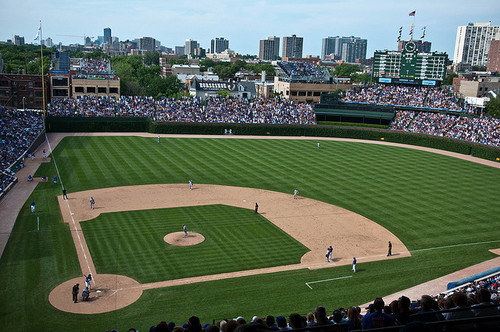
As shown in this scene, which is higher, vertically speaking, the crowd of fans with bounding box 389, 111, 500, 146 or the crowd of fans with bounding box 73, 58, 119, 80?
the crowd of fans with bounding box 73, 58, 119, 80

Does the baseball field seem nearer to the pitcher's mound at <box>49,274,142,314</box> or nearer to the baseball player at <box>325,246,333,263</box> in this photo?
the pitcher's mound at <box>49,274,142,314</box>

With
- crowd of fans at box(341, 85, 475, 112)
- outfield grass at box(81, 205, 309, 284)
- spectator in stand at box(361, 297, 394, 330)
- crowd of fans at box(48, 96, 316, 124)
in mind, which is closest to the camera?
spectator in stand at box(361, 297, 394, 330)

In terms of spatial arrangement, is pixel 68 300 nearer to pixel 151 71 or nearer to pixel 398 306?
pixel 398 306

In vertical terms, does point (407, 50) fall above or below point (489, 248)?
above

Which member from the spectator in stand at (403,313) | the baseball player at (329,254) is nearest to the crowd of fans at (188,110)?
the baseball player at (329,254)

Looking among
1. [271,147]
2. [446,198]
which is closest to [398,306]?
[446,198]

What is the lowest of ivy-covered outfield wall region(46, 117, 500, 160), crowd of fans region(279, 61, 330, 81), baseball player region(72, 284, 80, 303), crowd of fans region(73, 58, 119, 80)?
baseball player region(72, 284, 80, 303)

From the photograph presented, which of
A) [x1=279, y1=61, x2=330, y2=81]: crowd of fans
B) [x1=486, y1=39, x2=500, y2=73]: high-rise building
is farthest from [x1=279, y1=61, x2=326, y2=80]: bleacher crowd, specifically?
[x1=486, y1=39, x2=500, y2=73]: high-rise building
